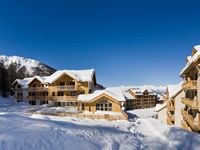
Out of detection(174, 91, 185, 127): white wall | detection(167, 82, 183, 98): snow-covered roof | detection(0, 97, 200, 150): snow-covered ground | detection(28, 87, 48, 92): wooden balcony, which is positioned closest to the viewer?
detection(0, 97, 200, 150): snow-covered ground

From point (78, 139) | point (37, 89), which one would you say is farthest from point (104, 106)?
point (78, 139)

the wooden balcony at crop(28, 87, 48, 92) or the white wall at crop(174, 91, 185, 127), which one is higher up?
the wooden balcony at crop(28, 87, 48, 92)

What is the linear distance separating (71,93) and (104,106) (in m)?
13.4

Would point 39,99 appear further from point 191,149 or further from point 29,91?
point 191,149

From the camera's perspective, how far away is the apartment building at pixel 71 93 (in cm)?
4453

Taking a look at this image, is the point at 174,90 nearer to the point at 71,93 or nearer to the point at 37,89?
the point at 71,93

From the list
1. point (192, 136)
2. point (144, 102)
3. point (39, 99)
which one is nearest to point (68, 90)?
point (39, 99)

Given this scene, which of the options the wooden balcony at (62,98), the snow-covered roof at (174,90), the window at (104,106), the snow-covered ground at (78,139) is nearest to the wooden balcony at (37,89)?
the wooden balcony at (62,98)

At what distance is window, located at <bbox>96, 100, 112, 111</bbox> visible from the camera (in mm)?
44406

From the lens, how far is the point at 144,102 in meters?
101

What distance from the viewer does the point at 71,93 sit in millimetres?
55375

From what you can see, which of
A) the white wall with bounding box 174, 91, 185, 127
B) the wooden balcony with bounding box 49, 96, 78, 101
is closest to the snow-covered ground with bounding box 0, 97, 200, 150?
the white wall with bounding box 174, 91, 185, 127

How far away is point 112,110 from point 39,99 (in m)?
23.6

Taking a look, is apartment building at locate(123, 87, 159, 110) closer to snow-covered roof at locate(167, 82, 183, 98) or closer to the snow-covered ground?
snow-covered roof at locate(167, 82, 183, 98)
